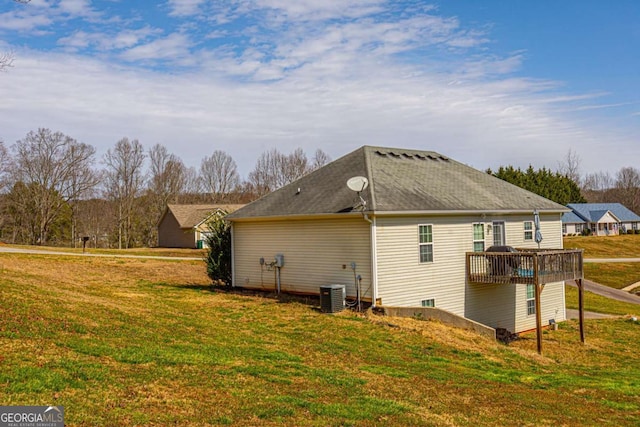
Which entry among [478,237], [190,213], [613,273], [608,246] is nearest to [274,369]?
[478,237]

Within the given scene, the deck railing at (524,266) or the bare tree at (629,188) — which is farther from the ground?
the bare tree at (629,188)

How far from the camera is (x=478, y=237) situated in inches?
787

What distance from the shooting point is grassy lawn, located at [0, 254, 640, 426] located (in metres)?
7.07

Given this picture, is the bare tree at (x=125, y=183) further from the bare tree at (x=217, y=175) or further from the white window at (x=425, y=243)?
the white window at (x=425, y=243)

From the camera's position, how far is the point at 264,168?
7788cm

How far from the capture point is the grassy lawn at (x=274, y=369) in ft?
23.2

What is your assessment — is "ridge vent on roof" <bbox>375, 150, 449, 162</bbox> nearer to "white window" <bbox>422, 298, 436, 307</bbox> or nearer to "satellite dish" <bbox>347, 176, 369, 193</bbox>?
"satellite dish" <bbox>347, 176, 369, 193</bbox>

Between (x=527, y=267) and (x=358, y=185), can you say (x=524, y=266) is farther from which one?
(x=358, y=185)

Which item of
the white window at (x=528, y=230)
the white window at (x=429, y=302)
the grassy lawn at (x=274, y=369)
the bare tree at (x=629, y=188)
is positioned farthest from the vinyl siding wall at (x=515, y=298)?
the bare tree at (x=629, y=188)

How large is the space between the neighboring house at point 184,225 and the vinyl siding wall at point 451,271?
3362 cm

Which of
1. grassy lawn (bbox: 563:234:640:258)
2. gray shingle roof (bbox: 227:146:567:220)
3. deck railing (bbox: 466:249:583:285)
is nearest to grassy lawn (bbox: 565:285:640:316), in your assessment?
gray shingle roof (bbox: 227:146:567:220)

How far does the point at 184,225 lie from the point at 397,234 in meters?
38.0

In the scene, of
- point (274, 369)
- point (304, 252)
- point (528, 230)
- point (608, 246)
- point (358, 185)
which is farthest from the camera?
point (608, 246)

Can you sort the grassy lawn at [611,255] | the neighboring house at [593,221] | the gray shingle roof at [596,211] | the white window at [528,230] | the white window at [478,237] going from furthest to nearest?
1. the gray shingle roof at [596,211]
2. the neighboring house at [593,221]
3. the grassy lawn at [611,255]
4. the white window at [528,230]
5. the white window at [478,237]
